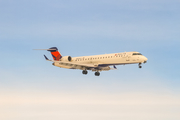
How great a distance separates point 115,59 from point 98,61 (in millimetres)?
4207

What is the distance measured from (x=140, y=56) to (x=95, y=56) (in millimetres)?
10098

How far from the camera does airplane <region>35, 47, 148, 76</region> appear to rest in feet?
216

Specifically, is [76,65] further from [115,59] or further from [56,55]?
[56,55]

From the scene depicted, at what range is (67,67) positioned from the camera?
74125 millimetres

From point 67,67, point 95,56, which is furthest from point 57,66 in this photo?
point 95,56

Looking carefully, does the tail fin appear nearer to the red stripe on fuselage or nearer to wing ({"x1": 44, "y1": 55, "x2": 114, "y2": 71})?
the red stripe on fuselage

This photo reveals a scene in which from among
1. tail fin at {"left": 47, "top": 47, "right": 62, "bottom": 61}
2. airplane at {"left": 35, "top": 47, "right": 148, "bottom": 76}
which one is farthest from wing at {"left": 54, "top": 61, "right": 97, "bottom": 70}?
tail fin at {"left": 47, "top": 47, "right": 62, "bottom": 61}

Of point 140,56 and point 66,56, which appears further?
point 66,56

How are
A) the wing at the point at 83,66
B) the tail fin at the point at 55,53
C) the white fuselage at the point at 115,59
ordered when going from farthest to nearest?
the tail fin at the point at 55,53
the wing at the point at 83,66
the white fuselage at the point at 115,59

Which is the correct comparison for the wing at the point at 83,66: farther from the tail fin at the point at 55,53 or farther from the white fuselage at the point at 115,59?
the tail fin at the point at 55,53

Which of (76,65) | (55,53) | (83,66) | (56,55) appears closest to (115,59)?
(83,66)

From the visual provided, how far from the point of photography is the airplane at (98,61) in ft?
216

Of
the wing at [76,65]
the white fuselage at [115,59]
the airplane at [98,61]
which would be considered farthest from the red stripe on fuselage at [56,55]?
the white fuselage at [115,59]
